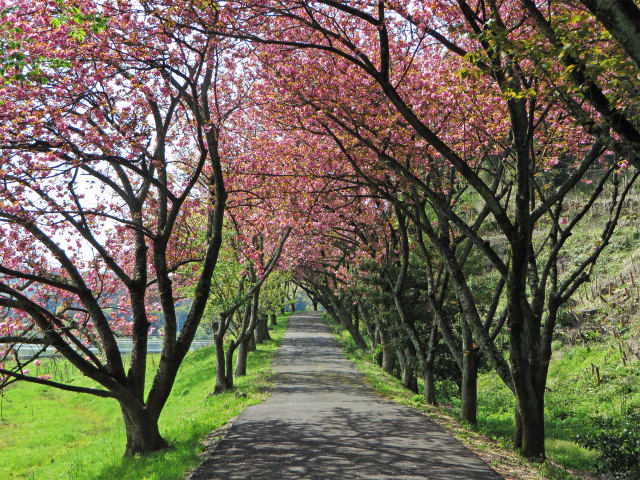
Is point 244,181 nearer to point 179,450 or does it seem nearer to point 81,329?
point 81,329

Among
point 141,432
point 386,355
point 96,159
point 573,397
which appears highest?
point 96,159

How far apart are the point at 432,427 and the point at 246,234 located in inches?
418

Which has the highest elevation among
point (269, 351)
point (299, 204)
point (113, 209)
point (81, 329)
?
point (299, 204)

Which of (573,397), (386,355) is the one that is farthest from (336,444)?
(386,355)

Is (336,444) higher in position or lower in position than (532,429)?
lower

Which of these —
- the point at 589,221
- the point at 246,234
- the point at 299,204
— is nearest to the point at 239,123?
the point at 299,204

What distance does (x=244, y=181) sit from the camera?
14.9m

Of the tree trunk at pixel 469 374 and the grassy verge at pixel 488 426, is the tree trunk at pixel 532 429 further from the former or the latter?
the tree trunk at pixel 469 374

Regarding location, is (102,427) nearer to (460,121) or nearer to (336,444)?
(336,444)

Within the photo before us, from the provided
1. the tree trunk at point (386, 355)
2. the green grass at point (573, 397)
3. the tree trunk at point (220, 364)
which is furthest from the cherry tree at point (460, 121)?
the tree trunk at point (386, 355)

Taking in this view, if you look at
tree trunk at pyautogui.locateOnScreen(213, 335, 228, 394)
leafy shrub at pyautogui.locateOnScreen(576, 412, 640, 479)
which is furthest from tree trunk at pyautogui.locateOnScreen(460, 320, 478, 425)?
tree trunk at pyautogui.locateOnScreen(213, 335, 228, 394)

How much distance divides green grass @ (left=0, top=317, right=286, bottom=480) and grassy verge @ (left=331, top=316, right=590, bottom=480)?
4.27 m

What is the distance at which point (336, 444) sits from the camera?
9242 millimetres

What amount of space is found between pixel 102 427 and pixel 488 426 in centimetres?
1472
